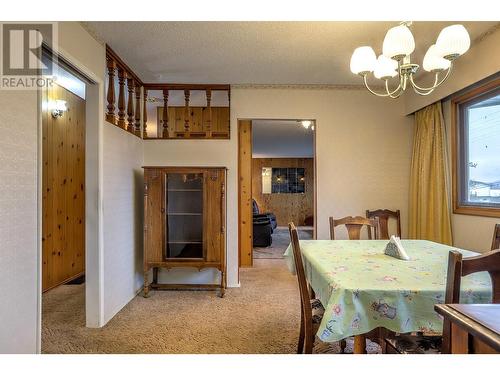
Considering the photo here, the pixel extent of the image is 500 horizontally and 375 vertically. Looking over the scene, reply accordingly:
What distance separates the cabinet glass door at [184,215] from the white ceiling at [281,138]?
1713 millimetres

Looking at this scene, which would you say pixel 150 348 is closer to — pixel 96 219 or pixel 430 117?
pixel 96 219

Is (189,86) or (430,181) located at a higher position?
(189,86)

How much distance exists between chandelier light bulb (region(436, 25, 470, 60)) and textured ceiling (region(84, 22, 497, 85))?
0.70m

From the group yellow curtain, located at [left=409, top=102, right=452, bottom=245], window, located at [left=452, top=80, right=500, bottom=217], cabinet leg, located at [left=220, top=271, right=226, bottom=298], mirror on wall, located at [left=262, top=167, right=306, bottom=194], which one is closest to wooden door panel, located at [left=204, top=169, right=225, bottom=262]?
cabinet leg, located at [left=220, top=271, right=226, bottom=298]

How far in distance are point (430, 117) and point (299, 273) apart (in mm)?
2507

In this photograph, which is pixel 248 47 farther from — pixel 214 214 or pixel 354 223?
pixel 354 223

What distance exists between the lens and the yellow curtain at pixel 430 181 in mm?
2967

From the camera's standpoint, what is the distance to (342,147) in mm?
3564

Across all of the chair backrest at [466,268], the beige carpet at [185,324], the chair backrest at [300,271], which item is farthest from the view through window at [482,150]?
the chair backrest at [300,271]

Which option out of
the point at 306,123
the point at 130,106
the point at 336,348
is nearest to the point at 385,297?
the point at 336,348

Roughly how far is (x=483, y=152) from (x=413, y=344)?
210 cm

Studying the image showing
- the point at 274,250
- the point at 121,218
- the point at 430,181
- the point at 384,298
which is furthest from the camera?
the point at 274,250

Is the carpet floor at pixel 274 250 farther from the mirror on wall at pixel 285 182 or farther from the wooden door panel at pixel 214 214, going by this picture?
the mirror on wall at pixel 285 182
